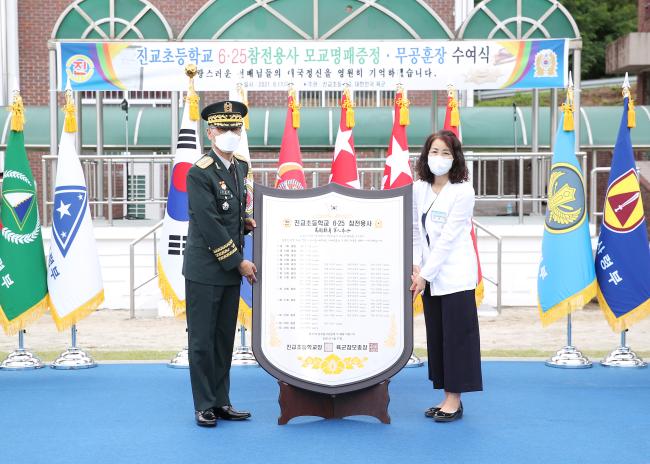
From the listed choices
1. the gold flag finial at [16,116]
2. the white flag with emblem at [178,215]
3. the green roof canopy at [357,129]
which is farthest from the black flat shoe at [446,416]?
the green roof canopy at [357,129]

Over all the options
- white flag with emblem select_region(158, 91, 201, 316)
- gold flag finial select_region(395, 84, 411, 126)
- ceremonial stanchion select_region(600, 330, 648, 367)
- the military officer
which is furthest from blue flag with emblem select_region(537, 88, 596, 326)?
the military officer

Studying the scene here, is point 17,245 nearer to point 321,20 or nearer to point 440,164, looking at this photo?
point 440,164

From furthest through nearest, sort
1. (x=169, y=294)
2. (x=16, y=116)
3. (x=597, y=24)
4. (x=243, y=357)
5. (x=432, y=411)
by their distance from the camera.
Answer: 1. (x=597, y=24)
2. (x=243, y=357)
3. (x=169, y=294)
4. (x=16, y=116)
5. (x=432, y=411)

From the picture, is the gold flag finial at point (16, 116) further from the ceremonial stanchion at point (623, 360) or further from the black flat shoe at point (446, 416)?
the ceremonial stanchion at point (623, 360)

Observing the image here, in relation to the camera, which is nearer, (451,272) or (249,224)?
(451,272)

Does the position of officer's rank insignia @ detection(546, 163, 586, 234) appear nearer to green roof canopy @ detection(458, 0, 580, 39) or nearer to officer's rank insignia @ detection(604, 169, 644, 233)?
officer's rank insignia @ detection(604, 169, 644, 233)

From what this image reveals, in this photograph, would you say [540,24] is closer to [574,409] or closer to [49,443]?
[574,409]

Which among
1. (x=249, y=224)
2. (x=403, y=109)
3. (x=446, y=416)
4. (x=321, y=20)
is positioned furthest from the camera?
(x=321, y=20)

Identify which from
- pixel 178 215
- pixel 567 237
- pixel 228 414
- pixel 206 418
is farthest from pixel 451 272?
pixel 178 215

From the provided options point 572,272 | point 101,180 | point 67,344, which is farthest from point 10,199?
point 101,180

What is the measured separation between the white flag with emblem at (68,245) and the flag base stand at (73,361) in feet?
0.95

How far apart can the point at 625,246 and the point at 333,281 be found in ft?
10.8

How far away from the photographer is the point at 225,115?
23.6ft

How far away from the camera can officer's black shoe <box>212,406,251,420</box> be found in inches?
285
